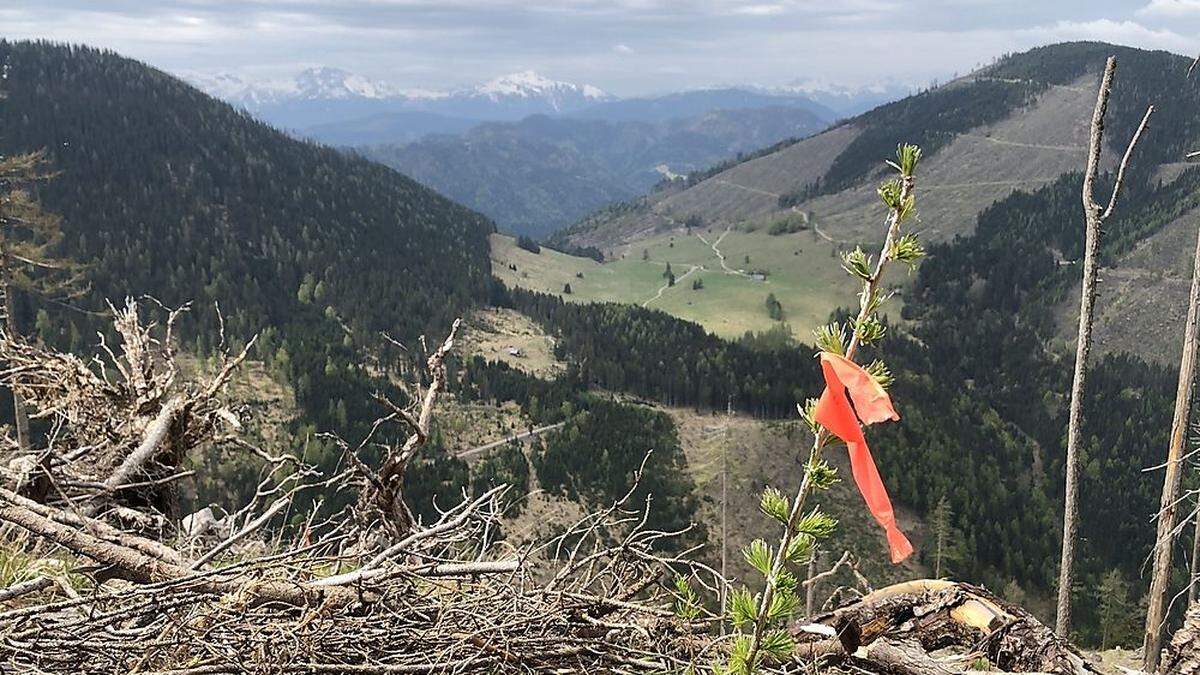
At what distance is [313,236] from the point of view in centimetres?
15800

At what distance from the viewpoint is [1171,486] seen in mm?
12203

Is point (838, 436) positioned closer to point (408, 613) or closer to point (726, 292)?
point (408, 613)

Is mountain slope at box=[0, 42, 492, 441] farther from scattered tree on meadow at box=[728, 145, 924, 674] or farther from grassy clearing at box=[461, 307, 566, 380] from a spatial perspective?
scattered tree on meadow at box=[728, 145, 924, 674]

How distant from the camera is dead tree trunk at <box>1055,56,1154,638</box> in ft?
26.0

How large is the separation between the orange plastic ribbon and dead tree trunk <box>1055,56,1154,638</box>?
7.22 meters

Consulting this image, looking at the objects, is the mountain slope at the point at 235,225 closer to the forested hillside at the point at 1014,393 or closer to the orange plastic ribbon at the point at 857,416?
the forested hillside at the point at 1014,393

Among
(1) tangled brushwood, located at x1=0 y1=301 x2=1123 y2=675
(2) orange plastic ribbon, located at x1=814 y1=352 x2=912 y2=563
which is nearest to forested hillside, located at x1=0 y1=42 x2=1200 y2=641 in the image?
(1) tangled brushwood, located at x1=0 y1=301 x2=1123 y2=675

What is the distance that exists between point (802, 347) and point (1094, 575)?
6731 cm

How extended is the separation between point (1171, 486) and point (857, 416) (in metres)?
13.5

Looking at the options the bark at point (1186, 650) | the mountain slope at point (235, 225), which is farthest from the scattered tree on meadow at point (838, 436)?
the mountain slope at point (235, 225)

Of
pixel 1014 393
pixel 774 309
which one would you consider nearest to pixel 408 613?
pixel 1014 393

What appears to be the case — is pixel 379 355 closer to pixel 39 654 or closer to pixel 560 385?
pixel 560 385

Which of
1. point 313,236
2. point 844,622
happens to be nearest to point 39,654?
point 844,622

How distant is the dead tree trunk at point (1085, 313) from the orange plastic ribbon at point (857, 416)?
7225 mm
